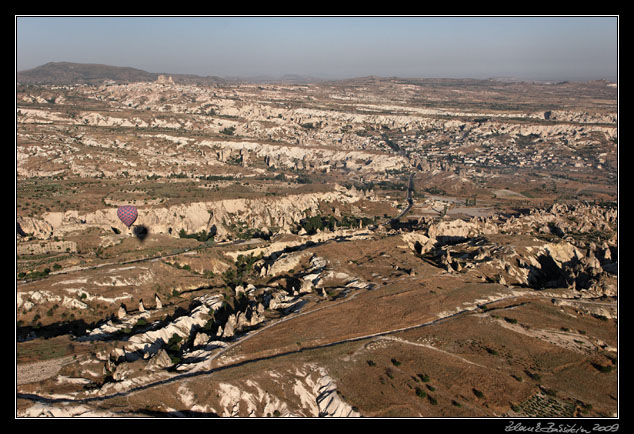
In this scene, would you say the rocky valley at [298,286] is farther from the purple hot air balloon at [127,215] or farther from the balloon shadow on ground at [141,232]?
the purple hot air balloon at [127,215]

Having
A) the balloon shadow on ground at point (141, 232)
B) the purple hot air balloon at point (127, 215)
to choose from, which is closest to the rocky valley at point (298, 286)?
the balloon shadow on ground at point (141, 232)

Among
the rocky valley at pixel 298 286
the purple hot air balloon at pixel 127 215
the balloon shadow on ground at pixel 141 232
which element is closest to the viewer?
the rocky valley at pixel 298 286

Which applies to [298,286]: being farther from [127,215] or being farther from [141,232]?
[141,232]

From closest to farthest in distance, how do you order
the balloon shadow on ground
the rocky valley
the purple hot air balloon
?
the rocky valley < the purple hot air balloon < the balloon shadow on ground

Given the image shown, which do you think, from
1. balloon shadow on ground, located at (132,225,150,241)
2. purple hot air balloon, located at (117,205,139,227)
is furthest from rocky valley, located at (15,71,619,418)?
purple hot air balloon, located at (117,205,139,227)

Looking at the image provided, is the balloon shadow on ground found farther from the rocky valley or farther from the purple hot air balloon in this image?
the purple hot air balloon

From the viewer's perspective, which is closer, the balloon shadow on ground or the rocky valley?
the rocky valley
